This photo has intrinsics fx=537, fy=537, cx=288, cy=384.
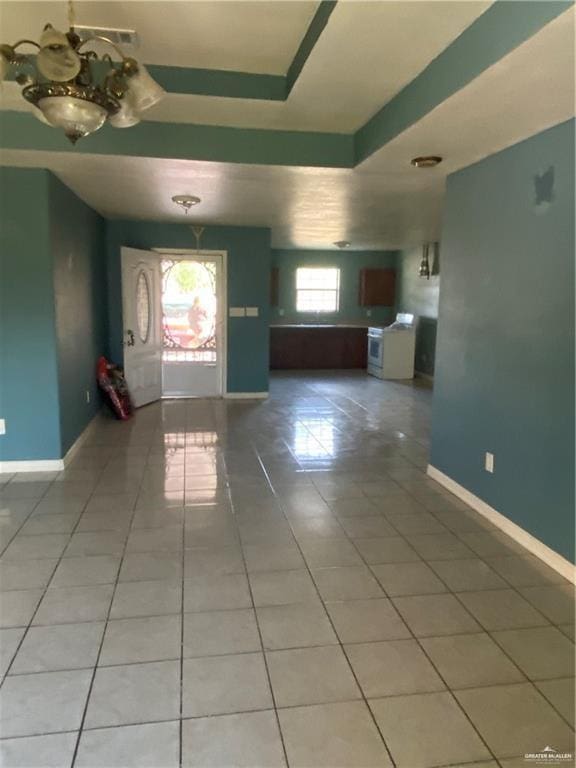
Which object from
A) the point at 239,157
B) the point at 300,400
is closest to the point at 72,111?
the point at 239,157

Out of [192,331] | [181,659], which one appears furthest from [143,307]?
[181,659]

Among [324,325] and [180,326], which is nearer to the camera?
[180,326]

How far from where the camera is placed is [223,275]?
6.61 m

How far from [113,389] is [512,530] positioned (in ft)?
13.6

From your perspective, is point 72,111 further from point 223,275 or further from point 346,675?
point 223,275

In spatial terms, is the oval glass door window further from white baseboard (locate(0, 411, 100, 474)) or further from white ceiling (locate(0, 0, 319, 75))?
white ceiling (locate(0, 0, 319, 75))

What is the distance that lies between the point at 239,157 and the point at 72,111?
5.19ft

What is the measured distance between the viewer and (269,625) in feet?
7.29

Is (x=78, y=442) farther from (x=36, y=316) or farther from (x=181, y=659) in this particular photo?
(x=181, y=659)

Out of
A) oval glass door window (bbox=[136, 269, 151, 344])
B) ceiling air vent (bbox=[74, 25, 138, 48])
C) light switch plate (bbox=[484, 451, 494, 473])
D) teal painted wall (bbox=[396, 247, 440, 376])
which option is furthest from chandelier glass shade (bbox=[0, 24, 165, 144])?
→ teal painted wall (bbox=[396, 247, 440, 376])

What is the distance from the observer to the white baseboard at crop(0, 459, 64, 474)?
3994 millimetres

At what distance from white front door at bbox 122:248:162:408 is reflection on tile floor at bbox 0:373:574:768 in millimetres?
2304

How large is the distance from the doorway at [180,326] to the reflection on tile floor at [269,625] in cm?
270

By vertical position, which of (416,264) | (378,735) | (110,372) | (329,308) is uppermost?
(416,264)
